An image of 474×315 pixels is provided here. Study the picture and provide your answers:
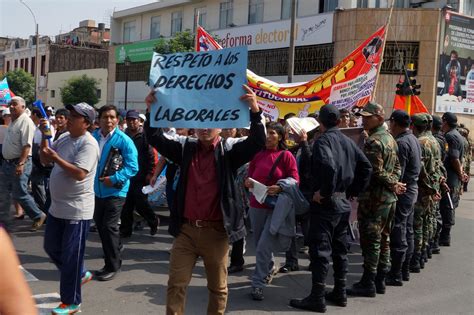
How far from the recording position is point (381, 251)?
5734mm

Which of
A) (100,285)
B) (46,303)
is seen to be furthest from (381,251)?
(46,303)

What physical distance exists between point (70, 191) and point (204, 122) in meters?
1.47

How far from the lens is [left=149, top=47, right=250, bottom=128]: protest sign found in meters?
3.88

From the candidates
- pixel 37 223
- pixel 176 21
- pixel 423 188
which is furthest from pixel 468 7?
pixel 37 223

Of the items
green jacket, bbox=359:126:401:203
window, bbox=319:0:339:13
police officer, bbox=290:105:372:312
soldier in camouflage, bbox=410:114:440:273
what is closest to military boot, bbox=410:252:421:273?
soldier in camouflage, bbox=410:114:440:273

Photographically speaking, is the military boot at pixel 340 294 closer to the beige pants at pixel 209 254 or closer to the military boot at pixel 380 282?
the military boot at pixel 380 282

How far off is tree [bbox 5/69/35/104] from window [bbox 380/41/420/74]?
126ft

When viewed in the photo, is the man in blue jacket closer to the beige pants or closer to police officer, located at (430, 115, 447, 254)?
the beige pants

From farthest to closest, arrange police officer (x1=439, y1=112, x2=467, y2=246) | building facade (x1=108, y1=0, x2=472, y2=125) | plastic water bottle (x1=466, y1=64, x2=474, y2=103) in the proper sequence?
plastic water bottle (x1=466, y1=64, x2=474, y2=103)
building facade (x1=108, y1=0, x2=472, y2=125)
police officer (x1=439, y1=112, x2=467, y2=246)

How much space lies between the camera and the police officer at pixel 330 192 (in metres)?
4.89

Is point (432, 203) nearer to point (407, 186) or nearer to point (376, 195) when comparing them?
point (407, 186)

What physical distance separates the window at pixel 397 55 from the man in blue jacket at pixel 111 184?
76.9ft

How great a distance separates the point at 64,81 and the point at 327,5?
31.9 metres

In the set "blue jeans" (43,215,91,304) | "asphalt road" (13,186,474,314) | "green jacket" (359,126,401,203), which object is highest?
"green jacket" (359,126,401,203)
